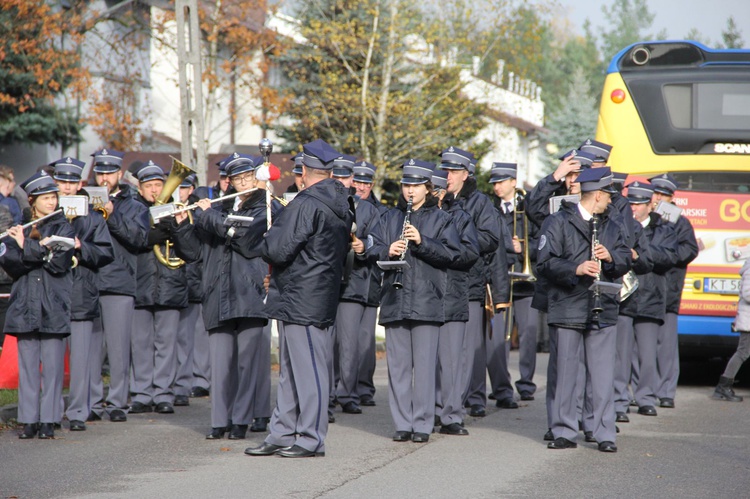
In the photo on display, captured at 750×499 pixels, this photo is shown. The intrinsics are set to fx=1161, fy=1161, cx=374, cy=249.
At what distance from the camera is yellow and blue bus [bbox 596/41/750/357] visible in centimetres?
1391

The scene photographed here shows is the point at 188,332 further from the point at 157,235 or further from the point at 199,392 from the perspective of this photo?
the point at 157,235

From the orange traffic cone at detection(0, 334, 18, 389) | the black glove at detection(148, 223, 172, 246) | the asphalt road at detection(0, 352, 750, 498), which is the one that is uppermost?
the black glove at detection(148, 223, 172, 246)

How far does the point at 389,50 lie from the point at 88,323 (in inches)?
728

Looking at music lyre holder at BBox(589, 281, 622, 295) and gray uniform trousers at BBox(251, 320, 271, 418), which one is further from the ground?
music lyre holder at BBox(589, 281, 622, 295)

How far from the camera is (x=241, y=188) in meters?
9.53

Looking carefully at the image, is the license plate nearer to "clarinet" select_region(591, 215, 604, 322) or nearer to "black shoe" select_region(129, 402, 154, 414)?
"clarinet" select_region(591, 215, 604, 322)

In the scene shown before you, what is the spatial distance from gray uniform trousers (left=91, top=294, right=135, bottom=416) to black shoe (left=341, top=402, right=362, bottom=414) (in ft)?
6.95

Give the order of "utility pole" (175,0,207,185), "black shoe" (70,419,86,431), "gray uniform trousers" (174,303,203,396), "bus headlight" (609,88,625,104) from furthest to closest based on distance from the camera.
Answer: "utility pole" (175,0,207,185)
"bus headlight" (609,88,625,104)
"gray uniform trousers" (174,303,203,396)
"black shoe" (70,419,86,431)

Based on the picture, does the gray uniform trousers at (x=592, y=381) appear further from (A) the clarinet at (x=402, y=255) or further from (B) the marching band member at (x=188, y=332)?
(B) the marching band member at (x=188, y=332)

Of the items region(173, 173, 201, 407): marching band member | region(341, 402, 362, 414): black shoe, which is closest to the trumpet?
region(173, 173, 201, 407): marching band member

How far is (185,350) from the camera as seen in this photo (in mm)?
12094

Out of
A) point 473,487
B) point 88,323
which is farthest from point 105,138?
point 473,487

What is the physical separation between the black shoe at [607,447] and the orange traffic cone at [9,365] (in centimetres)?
572

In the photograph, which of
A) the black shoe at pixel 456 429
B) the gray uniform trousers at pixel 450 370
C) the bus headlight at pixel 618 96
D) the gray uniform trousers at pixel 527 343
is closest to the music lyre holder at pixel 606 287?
the gray uniform trousers at pixel 450 370
